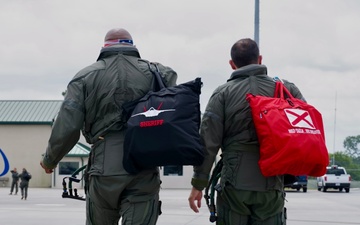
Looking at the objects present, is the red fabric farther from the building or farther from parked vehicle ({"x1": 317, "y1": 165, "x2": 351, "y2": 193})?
the building

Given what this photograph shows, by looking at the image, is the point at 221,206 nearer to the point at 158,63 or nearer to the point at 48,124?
the point at 158,63

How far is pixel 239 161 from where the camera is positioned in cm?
474

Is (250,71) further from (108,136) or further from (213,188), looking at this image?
(108,136)

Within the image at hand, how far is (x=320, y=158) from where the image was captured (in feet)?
15.0

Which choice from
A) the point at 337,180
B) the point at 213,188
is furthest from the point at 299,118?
the point at 337,180

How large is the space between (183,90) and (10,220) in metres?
11.3

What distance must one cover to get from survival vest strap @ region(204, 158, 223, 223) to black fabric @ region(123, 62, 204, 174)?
18.2 inches

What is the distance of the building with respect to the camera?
5331 centimetres

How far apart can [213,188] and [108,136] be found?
902 mm

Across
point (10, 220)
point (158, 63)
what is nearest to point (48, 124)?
point (10, 220)

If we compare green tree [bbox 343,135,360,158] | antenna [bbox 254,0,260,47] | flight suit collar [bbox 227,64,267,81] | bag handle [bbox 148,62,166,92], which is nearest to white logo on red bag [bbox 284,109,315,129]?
flight suit collar [bbox 227,64,267,81]

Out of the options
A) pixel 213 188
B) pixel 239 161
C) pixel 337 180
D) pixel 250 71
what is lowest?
pixel 337 180

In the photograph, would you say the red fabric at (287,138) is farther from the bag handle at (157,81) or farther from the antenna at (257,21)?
the antenna at (257,21)

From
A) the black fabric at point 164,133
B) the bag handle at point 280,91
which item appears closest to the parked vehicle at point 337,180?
the bag handle at point 280,91
